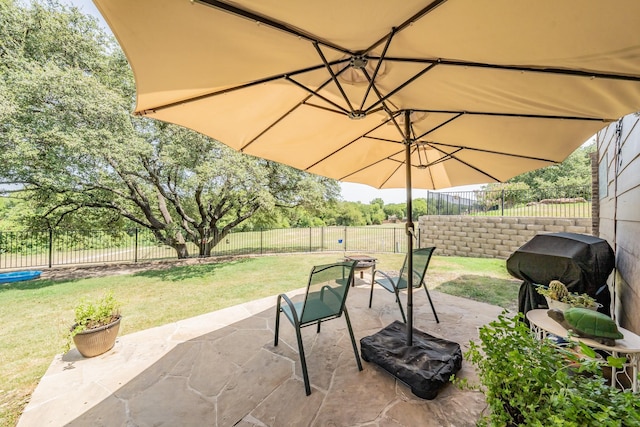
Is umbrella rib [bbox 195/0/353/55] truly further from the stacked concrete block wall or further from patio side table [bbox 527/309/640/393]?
the stacked concrete block wall

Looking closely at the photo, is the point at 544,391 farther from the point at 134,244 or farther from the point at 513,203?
the point at 134,244

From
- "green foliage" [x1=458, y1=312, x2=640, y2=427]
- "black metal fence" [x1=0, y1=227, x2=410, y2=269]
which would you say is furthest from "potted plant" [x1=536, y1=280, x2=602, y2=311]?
"black metal fence" [x1=0, y1=227, x2=410, y2=269]

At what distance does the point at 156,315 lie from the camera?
12.1 ft

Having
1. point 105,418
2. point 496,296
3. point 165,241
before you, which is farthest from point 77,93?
point 496,296

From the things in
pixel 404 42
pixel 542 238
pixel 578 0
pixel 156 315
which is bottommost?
pixel 156 315

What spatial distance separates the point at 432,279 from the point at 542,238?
2964 millimetres

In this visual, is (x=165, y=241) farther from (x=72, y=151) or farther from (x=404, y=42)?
(x=404, y=42)

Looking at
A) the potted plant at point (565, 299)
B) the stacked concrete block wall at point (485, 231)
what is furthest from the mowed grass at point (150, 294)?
the potted plant at point (565, 299)

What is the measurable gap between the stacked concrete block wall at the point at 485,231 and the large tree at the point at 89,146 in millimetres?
6240

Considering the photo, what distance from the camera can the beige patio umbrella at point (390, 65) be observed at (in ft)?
3.50

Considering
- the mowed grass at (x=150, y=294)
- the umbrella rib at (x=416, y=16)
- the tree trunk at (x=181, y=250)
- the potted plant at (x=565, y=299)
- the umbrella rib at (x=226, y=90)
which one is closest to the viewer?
the umbrella rib at (x=416, y=16)

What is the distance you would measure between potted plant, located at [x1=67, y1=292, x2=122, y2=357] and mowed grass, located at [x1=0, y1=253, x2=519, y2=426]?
15.4 inches

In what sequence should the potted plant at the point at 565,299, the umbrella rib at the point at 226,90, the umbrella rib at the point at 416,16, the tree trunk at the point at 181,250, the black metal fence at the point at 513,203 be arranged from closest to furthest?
the umbrella rib at the point at 416,16 → the umbrella rib at the point at 226,90 → the potted plant at the point at 565,299 → the black metal fence at the point at 513,203 → the tree trunk at the point at 181,250

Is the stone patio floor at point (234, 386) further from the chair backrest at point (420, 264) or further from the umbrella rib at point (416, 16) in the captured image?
the umbrella rib at point (416, 16)
